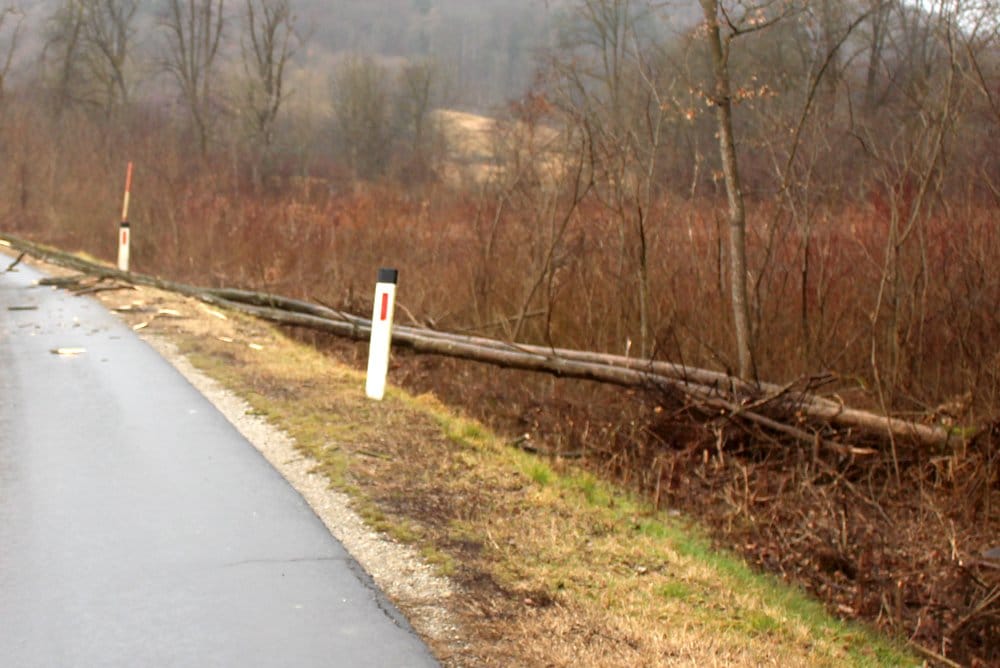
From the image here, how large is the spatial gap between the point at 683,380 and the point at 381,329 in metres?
2.67

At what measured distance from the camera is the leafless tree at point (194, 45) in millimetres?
51344

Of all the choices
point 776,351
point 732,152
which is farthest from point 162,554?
point 776,351

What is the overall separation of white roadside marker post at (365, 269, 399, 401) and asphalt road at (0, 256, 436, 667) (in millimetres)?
1431

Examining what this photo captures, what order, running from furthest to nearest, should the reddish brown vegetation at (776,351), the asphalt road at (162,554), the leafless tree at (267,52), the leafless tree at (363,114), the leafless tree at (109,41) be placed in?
the leafless tree at (363,114)
the leafless tree at (109,41)
the leafless tree at (267,52)
the reddish brown vegetation at (776,351)
the asphalt road at (162,554)

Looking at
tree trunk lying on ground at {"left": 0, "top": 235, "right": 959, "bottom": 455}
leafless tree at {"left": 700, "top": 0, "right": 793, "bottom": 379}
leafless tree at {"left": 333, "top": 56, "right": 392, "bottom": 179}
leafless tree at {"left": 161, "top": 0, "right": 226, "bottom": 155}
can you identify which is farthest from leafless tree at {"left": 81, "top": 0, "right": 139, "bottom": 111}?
leafless tree at {"left": 700, "top": 0, "right": 793, "bottom": 379}

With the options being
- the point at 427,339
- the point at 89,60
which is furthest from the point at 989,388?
the point at 89,60

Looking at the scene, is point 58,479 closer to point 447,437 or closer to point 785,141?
point 447,437

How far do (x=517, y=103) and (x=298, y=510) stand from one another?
12800 mm

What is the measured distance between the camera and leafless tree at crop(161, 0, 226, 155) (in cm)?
5134

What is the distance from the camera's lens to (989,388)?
9.66 m

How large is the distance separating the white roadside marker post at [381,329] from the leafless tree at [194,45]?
140ft

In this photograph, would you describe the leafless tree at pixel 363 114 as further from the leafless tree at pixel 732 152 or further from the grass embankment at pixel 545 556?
the grass embankment at pixel 545 556

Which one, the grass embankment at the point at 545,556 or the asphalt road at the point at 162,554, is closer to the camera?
the asphalt road at the point at 162,554

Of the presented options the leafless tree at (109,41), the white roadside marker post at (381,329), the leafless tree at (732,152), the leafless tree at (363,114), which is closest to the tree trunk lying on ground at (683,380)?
the leafless tree at (732,152)
